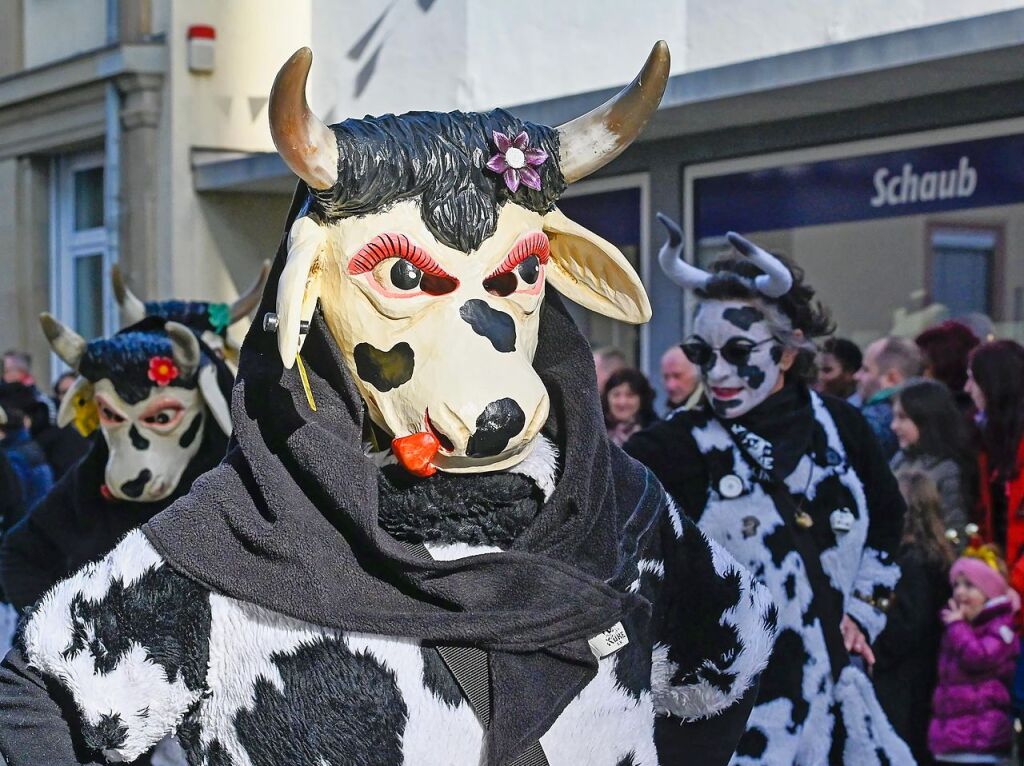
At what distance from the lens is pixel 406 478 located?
2775 millimetres

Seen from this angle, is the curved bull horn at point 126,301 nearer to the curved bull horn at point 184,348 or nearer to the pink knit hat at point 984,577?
the curved bull horn at point 184,348

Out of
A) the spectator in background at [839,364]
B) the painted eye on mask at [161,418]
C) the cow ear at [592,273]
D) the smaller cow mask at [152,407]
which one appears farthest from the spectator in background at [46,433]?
the cow ear at [592,273]

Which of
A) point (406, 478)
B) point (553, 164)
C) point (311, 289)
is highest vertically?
point (553, 164)

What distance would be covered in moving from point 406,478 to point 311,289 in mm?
351

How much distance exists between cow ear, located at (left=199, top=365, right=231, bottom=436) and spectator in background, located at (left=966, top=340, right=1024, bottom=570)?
9.25ft

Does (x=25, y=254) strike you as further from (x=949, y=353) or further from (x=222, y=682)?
(x=222, y=682)

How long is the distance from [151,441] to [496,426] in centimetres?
326

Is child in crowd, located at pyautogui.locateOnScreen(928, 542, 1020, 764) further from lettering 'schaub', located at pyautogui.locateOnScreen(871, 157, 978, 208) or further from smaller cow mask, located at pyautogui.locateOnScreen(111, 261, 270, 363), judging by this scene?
lettering 'schaub', located at pyautogui.locateOnScreen(871, 157, 978, 208)

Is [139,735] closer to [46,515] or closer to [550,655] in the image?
[550,655]

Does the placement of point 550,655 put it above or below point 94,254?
below

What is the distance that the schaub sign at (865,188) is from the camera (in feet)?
27.6

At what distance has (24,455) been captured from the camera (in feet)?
30.6

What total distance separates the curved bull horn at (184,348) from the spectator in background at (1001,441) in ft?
9.66

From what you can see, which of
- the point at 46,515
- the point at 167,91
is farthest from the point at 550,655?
the point at 167,91
